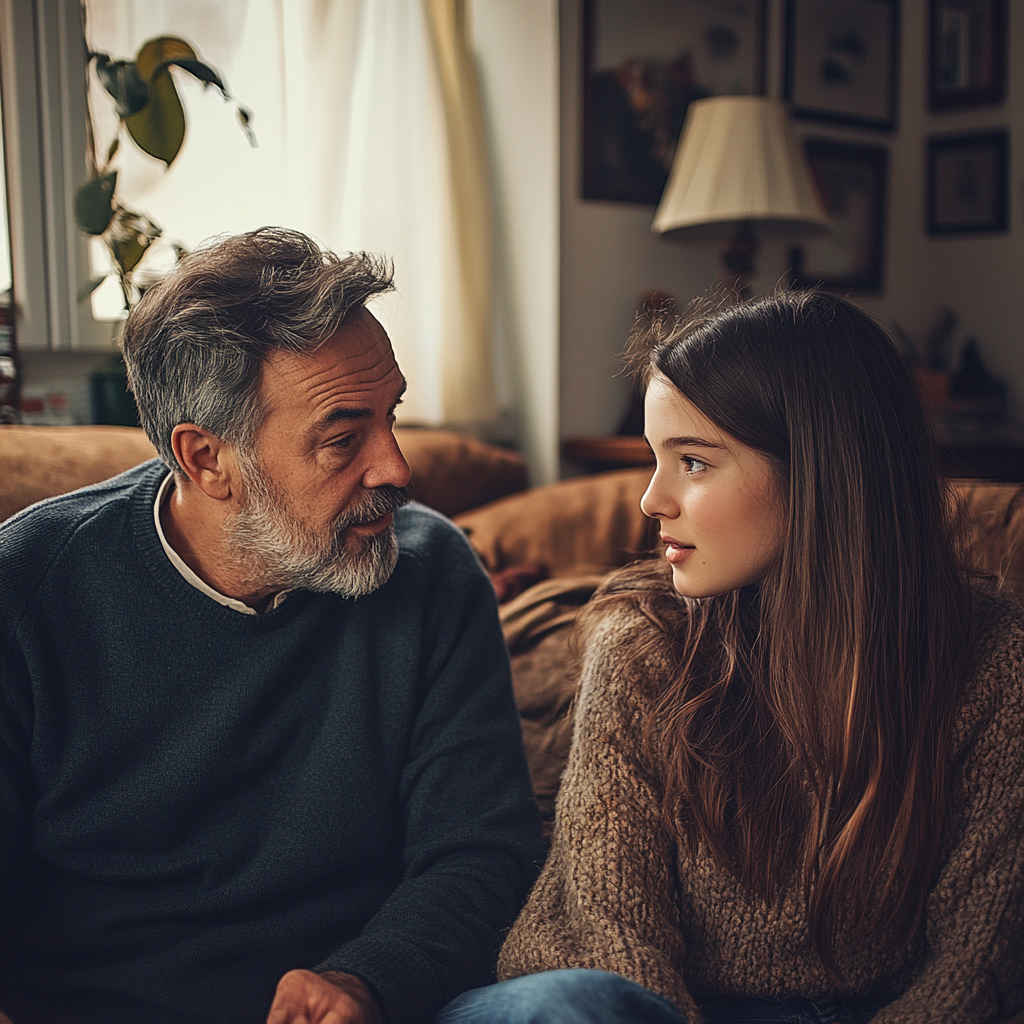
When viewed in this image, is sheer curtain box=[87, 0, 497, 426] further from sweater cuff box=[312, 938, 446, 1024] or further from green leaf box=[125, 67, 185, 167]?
sweater cuff box=[312, 938, 446, 1024]

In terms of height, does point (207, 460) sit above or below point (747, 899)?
above

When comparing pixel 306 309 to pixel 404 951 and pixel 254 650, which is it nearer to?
pixel 254 650

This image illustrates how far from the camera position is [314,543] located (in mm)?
1182

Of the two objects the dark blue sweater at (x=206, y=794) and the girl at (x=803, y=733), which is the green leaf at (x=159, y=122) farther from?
the girl at (x=803, y=733)

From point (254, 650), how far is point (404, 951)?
1.26 ft

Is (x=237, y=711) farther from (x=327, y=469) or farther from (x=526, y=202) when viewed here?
(x=526, y=202)

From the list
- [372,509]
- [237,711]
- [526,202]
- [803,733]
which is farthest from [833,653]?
[526,202]

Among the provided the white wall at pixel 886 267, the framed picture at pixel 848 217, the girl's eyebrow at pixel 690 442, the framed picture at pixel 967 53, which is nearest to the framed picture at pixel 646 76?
the white wall at pixel 886 267

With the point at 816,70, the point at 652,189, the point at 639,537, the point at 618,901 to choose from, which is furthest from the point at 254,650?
the point at 816,70

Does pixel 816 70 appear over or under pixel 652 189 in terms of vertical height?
over

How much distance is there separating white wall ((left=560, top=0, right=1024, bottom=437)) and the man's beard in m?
1.69

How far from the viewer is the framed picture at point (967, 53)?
3.40 meters

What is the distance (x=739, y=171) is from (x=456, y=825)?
1.91 m

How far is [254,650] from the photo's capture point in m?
1.20
